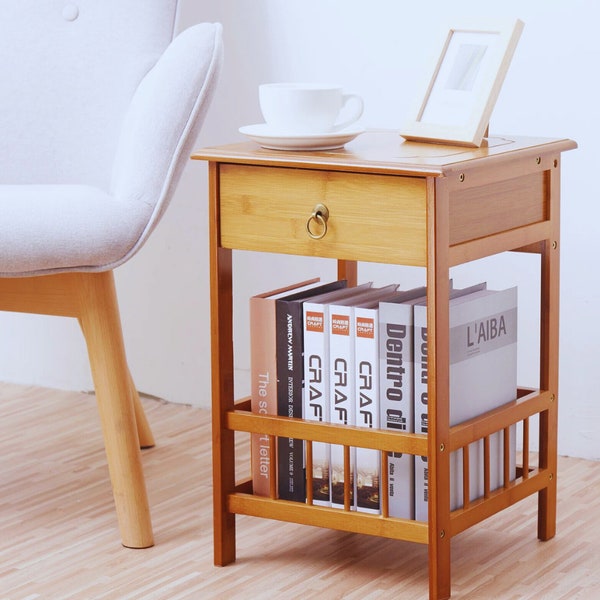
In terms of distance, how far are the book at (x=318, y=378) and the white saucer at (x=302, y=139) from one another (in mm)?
183

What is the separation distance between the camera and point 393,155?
4.48ft

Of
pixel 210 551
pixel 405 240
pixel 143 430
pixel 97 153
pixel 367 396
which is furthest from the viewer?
pixel 143 430

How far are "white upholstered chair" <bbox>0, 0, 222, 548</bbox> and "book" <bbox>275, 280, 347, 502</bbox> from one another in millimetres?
206

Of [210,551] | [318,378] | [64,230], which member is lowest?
[210,551]

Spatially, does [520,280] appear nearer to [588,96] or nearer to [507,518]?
[588,96]

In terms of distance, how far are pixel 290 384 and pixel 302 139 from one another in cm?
29

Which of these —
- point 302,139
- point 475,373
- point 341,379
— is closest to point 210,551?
point 341,379

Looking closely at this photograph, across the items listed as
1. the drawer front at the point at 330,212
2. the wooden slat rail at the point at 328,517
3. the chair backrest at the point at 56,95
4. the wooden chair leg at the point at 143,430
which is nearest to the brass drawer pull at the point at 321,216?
the drawer front at the point at 330,212

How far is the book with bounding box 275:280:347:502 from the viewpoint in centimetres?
145

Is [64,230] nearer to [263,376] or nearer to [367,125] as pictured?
[263,376]

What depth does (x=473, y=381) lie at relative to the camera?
1.44m

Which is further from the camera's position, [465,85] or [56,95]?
[56,95]

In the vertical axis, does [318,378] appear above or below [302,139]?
A: below

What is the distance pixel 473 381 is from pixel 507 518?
0.30 meters
